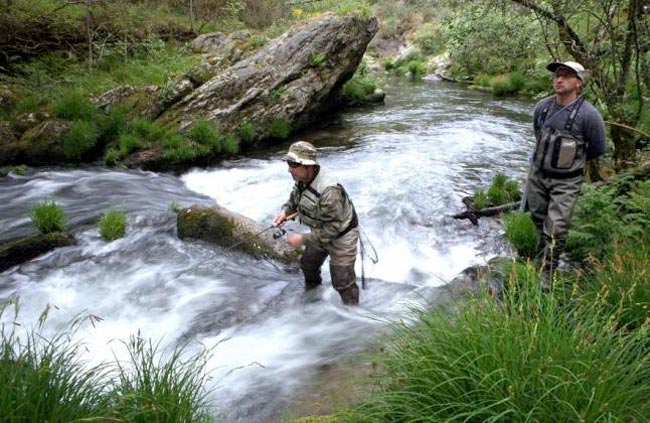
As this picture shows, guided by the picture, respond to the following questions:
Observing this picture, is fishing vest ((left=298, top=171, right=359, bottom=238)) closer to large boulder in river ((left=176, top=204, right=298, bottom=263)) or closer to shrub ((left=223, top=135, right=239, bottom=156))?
large boulder in river ((left=176, top=204, right=298, bottom=263))

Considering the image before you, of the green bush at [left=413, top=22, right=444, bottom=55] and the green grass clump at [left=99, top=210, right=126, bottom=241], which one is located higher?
the green bush at [left=413, top=22, right=444, bottom=55]

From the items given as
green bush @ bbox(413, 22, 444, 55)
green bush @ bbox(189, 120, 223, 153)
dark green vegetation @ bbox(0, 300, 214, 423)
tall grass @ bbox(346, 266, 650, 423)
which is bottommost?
green bush @ bbox(189, 120, 223, 153)

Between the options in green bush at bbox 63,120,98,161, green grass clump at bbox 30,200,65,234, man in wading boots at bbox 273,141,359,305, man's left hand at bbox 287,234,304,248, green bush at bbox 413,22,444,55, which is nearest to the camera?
man in wading boots at bbox 273,141,359,305

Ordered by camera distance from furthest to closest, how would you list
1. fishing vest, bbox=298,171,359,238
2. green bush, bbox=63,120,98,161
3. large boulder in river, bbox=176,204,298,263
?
1. green bush, bbox=63,120,98,161
2. large boulder in river, bbox=176,204,298,263
3. fishing vest, bbox=298,171,359,238

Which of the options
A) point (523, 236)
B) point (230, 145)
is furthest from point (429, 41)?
point (523, 236)

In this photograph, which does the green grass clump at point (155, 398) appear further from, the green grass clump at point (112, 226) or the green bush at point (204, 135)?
the green bush at point (204, 135)

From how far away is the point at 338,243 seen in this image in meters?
6.02

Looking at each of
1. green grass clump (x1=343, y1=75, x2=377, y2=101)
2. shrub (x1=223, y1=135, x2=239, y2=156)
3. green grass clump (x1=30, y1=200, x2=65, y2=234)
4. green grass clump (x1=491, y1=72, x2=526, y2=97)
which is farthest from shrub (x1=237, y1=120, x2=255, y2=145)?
green grass clump (x1=491, y1=72, x2=526, y2=97)

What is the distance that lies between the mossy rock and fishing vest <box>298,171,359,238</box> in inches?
165

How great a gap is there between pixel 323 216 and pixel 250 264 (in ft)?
7.59

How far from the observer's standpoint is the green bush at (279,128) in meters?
14.9

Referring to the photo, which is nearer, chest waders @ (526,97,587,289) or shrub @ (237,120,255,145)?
chest waders @ (526,97,587,289)

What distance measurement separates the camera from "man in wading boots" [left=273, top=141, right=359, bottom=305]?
5594 millimetres

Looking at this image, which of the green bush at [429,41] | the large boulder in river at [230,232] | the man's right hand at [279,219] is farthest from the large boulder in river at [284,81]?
the green bush at [429,41]
